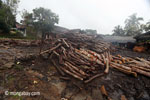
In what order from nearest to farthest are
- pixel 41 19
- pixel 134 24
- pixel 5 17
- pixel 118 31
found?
pixel 5 17, pixel 41 19, pixel 134 24, pixel 118 31

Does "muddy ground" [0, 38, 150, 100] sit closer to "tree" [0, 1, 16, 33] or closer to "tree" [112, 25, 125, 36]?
"tree" [0, 1, 16, 33]

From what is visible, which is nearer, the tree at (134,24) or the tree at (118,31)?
the tree at (134,24)

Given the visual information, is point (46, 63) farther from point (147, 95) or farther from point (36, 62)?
point (147, 95)

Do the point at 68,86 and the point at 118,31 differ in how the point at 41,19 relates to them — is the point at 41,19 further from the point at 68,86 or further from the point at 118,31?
the point at 118,31

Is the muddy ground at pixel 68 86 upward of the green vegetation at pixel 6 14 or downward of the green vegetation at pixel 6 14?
downward

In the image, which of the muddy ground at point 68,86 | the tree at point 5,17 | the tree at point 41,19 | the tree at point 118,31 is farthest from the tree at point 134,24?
the tree at point 5,17

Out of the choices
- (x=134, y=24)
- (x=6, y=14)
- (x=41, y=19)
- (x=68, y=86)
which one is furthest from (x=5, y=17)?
(x=134, y=24)

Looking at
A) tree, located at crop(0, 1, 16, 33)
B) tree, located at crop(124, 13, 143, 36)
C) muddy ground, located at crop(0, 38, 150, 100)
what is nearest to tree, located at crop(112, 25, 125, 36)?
tree, located at crop(124, 13, 143, 36)

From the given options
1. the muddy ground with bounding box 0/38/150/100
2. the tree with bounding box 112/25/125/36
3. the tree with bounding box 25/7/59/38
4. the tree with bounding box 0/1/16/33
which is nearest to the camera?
the muddy ground with bounding box 0/38/150/100

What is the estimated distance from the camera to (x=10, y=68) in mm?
3189

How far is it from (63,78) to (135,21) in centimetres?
3983

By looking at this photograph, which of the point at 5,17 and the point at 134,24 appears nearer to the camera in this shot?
the point at 5,17

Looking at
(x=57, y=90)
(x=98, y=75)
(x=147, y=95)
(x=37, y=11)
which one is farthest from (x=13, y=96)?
(x=37, y=11)

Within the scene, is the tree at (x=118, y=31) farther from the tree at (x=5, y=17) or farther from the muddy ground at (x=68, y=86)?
the tree at (x=5, y=17)
